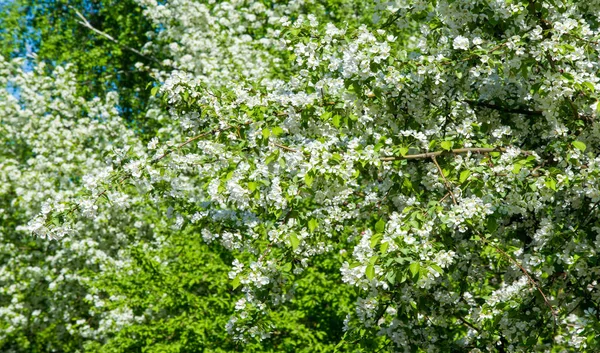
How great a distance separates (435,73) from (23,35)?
18969mm

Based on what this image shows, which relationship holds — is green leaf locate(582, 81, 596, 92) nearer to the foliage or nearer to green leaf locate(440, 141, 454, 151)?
the foliage

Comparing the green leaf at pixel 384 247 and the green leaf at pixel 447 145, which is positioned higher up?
the green leaf at pixel 447 145

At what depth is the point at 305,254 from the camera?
436cm

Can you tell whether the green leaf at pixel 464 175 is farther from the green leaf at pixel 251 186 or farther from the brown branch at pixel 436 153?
the green leaf at pixel 251 186

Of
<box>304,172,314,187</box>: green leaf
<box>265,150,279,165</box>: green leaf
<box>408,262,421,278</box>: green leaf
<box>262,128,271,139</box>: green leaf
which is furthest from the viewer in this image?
<box>262,128,271,139</box>: green leaf

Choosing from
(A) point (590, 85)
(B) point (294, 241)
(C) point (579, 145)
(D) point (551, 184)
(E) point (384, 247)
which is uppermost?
(A) point (590, 85)

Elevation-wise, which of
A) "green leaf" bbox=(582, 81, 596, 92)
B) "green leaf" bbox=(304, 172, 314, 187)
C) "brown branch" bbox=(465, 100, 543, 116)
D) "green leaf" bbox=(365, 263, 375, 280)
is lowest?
"green leaf" bbox=(365, 263, 375, 280)

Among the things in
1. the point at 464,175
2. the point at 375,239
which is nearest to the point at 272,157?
the point at 375,239

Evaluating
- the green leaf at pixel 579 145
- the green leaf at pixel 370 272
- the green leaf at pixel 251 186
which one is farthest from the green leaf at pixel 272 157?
the green leaf at pixel 579 145

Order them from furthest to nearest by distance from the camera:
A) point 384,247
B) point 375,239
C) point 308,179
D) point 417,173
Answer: point 417,173
point 308,179
point 375,239
point 384,247

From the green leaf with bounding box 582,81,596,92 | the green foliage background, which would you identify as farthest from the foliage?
the green foliage background

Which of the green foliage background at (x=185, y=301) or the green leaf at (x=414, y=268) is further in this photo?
the green foliage background at (x=185, y=301)

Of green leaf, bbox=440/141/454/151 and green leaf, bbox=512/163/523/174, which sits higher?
green leaf, bbox=440/141/454/151

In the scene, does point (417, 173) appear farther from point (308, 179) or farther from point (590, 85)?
point (590, 85)
